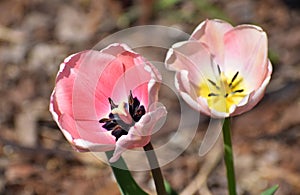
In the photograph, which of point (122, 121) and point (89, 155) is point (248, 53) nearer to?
point (122, 121)

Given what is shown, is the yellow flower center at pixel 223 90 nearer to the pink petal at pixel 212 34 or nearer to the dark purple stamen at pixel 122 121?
the pink petal at pixel 212 34

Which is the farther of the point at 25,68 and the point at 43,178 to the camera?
the point at 25,68

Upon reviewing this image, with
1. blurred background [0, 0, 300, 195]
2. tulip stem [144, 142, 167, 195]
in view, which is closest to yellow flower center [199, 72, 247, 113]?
tulip stem [144, 142, 167, 195]

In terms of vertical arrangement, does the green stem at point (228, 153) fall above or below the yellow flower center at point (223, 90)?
below

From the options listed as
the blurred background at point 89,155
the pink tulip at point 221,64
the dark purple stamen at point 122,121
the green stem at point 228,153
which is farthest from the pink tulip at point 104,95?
the blurred background at point 89,155

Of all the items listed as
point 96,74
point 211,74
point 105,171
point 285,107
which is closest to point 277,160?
point 285,107

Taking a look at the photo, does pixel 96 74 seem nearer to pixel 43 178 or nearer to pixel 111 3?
pixel 43 178

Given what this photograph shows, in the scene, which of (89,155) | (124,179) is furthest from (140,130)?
(89,155)
